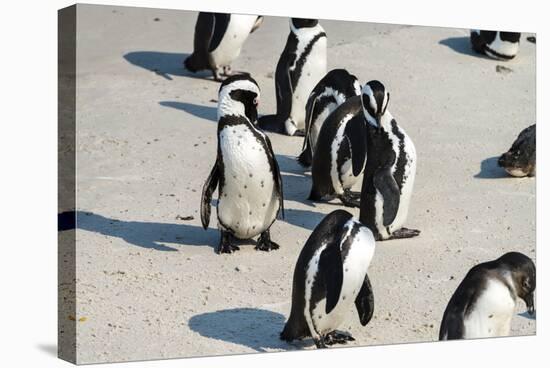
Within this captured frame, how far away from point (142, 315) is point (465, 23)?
7.33 feet

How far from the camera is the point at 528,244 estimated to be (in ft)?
19.4

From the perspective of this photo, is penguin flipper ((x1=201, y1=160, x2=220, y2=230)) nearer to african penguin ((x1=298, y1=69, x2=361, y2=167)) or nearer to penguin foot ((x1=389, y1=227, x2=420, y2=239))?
penguin foot ((x1=389, y1=227, x2=420, y2=239))

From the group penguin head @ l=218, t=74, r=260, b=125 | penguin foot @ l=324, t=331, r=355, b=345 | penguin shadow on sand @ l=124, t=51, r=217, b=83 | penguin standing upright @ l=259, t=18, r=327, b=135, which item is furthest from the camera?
penguin shadow on sand @ l=124, t=51, r=217, b=83

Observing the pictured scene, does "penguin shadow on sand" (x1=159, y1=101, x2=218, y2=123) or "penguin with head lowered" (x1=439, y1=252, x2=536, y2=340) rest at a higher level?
"penguin shadow on sand" (x1=159, y1=101, x2=218, y2=123)

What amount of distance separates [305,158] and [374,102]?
1015 millimetres

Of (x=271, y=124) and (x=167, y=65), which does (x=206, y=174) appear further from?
(x=167, y=65)

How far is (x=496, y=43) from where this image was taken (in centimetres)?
782

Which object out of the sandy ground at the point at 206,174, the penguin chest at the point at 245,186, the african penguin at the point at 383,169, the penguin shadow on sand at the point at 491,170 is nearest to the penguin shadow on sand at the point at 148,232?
the sandy ground at the point at 206,174

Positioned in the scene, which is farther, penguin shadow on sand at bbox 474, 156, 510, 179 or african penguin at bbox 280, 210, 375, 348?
penguin shadow on sand at bbox 474, 156, 510, 179

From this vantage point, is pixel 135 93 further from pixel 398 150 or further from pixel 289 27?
pixel 398 150

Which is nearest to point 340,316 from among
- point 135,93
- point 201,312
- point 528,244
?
point 201,312

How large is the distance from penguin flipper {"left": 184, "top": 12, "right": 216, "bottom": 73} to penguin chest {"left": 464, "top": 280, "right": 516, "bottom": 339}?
3559 mm

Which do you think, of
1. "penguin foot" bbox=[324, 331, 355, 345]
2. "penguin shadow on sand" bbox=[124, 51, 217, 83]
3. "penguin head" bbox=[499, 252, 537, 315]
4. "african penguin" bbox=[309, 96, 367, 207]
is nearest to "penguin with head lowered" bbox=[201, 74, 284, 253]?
"african penguin" bbox=[309, 96, 367, 207]

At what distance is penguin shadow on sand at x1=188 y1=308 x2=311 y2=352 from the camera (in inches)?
188
